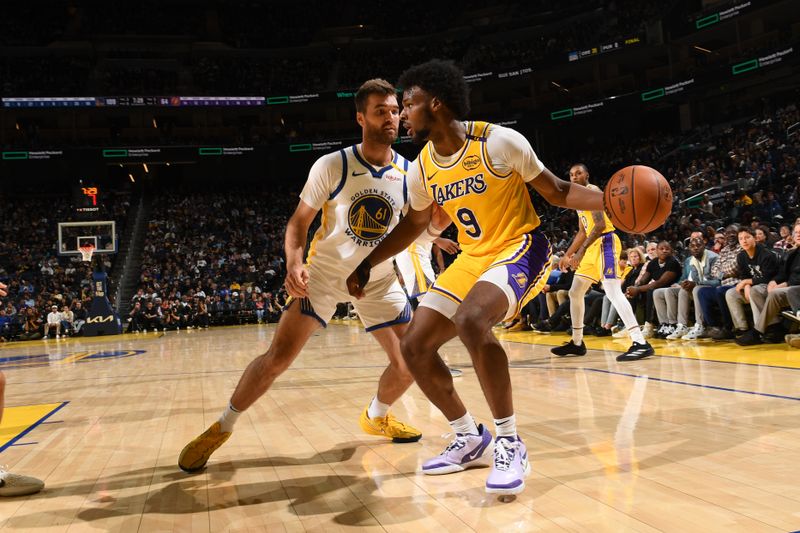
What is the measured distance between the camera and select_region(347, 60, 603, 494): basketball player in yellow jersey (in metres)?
2.91

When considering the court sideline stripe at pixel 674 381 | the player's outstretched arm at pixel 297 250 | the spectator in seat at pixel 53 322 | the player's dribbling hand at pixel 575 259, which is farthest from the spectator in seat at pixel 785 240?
the spectator in seat at pixel 53 322

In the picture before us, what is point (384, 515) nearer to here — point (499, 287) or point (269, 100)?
point (499, 287)

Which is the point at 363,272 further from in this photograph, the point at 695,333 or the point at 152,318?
the point at 152,318

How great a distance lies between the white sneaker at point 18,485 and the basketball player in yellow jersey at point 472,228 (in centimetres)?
185

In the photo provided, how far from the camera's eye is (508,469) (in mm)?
2707

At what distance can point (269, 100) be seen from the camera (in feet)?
103

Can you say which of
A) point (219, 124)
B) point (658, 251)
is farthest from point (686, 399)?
point (219, 124)

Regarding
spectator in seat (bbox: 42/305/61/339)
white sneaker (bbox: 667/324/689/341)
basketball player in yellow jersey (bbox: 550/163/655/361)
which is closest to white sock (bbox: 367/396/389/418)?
basketball player in yellow jersey (bbox: 550/163/655/361)

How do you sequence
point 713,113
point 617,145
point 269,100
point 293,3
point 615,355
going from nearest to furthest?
point 615,355, point 713,113, point 617,145, point 269,100, point 293,3

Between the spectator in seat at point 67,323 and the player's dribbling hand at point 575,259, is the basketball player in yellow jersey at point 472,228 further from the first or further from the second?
the spectator in seat at point 67,323

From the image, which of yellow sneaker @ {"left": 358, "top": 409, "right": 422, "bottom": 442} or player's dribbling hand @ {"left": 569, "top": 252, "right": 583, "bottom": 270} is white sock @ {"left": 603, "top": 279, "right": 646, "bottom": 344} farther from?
yellow sneaker @ {"left": 358, "top": 409, "right": 422, "bottom": 442}

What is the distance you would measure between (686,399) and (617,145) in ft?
87.2

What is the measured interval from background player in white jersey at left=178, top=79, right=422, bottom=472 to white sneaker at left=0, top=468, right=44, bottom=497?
2.29 feet

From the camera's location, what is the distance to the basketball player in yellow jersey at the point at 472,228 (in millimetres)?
2912
